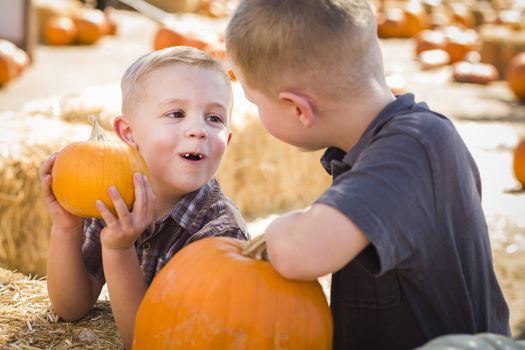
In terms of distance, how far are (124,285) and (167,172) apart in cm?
47

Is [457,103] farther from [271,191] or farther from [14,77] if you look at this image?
[14,77]

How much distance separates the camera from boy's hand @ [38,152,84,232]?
7.88ft

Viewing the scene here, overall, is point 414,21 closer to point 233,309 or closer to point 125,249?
point 125,249

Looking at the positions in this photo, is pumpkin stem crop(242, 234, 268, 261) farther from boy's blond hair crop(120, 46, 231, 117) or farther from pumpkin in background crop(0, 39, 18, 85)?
pumpkin in background crop(0, 39, 18, 85)

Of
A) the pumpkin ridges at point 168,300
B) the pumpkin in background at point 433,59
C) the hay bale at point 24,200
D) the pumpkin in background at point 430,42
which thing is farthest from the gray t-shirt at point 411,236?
the pumpkin in background at point 430,42

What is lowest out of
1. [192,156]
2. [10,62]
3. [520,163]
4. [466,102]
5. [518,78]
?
[10,62]

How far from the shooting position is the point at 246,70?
2.04m

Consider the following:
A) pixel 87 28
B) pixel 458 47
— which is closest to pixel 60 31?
pixel 87 28

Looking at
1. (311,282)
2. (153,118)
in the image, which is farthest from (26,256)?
(311,282)

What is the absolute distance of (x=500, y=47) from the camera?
13.8 m

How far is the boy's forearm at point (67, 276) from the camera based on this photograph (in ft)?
8.52

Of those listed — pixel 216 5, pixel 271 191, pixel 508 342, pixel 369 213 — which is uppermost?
pixel 369 213

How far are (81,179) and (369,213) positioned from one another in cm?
90

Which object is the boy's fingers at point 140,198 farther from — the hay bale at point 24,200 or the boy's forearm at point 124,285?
the hay bale at point 24,200
